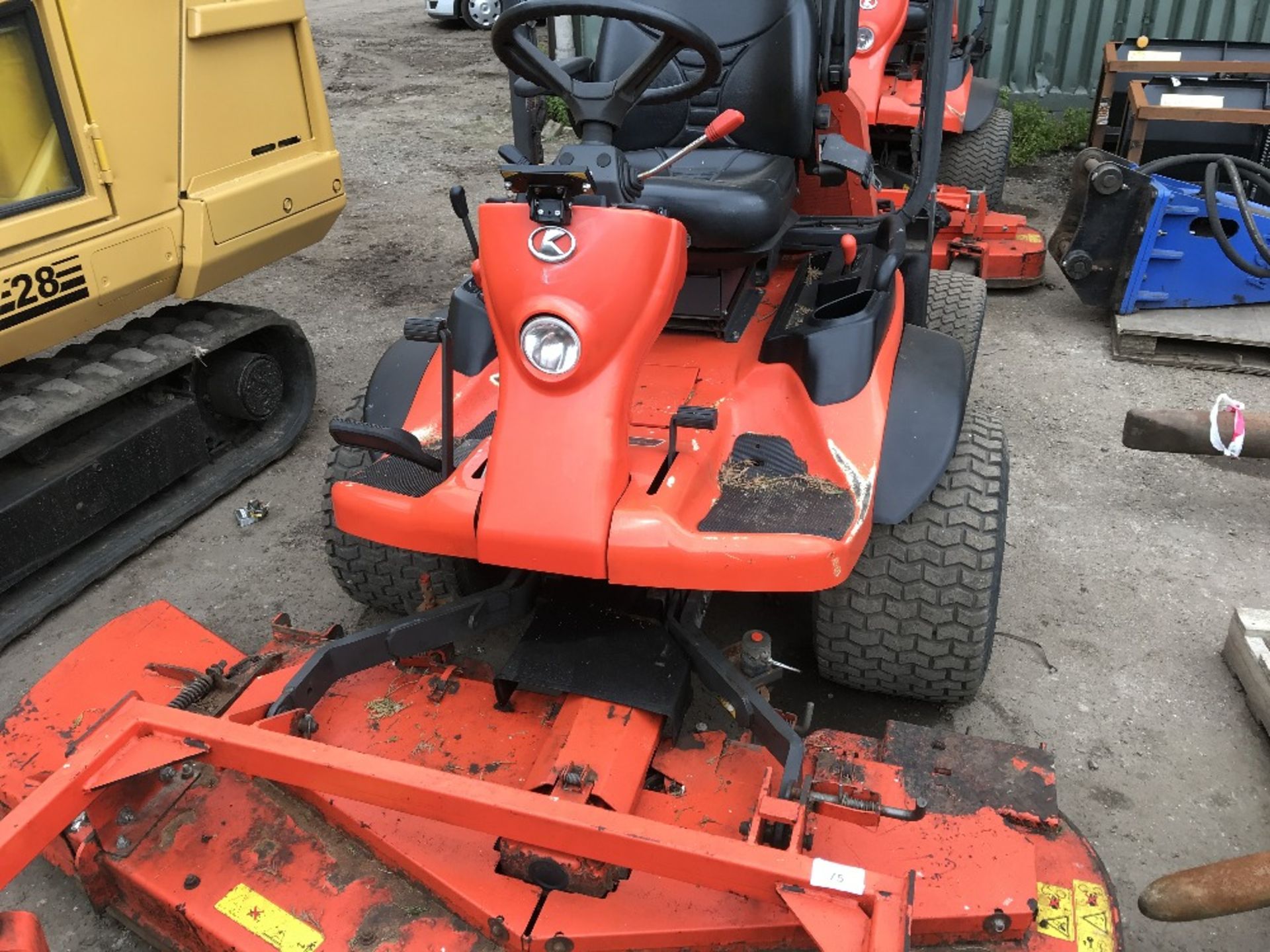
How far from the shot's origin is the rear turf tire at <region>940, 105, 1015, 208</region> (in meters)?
6.22

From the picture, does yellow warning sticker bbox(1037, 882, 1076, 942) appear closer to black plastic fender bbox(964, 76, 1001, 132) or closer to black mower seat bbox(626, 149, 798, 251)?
black mower seat bbox(626, 149, 798, 251)

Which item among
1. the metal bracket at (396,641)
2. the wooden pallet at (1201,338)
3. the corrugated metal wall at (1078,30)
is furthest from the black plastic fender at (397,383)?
the corrugated metal wall at (1078,30)

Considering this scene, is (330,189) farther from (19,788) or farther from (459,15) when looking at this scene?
(459,15)

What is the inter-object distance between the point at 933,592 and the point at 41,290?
2.68 m

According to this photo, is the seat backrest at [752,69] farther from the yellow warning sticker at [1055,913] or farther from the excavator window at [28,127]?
the yellow warning sticker at [1055,913]

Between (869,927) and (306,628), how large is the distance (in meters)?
2.20

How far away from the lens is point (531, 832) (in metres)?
1.91

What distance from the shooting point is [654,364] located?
285cm

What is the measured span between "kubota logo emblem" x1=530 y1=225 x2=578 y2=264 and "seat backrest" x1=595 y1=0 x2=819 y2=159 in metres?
1.06

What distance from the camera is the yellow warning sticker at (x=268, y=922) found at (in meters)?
2.04

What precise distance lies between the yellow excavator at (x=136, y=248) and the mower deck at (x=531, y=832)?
127 centimetres

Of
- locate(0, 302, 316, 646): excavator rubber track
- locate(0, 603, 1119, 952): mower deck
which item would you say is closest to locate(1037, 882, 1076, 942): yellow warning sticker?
locate(0, 603, 1119, 952): mower deck

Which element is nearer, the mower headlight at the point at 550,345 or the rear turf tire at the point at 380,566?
the mower headlight at the point at 550,345

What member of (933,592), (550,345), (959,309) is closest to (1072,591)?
(933,592)
